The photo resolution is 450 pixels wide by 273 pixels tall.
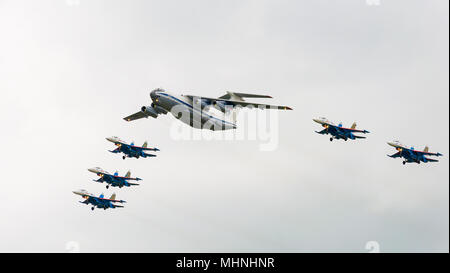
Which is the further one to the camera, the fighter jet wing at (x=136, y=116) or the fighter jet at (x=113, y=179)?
the fighter jet at (x=113, y=179)

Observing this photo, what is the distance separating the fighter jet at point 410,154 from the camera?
227 feet

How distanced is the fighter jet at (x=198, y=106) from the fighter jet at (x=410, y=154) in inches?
696

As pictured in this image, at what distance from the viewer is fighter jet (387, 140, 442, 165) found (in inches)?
2729

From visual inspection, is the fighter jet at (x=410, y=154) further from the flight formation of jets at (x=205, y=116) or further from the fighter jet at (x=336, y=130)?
the fighter jet at (x=336, y=130)

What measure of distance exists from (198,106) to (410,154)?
25350 millimetres

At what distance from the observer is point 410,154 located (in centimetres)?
6988

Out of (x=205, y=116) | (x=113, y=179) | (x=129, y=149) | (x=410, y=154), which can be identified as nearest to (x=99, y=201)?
(x=113, y=179)

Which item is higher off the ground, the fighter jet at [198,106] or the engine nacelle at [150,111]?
the engine nacelle at [150,111]

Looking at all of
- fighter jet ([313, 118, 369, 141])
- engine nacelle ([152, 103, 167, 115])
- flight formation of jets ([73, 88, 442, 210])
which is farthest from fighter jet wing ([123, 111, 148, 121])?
fighter jet ([313, 118, 369, 141])

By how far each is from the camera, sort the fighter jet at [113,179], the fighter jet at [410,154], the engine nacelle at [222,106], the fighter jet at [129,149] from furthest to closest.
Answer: the fighter jet at [113,179] < the fighter jet at [129,149] < the fighter jet at [410,154] < the engine nacelle at [222,106]

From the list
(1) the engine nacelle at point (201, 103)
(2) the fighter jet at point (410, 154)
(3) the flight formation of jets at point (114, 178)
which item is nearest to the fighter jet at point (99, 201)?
(3) the flight formation of jets at point (114, 178)

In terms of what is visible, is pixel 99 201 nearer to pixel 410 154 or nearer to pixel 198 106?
pixel 198 106

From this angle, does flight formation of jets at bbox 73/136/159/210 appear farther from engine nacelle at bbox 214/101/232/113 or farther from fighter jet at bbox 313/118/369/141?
fighter jet at bbox 313/118/369/141
